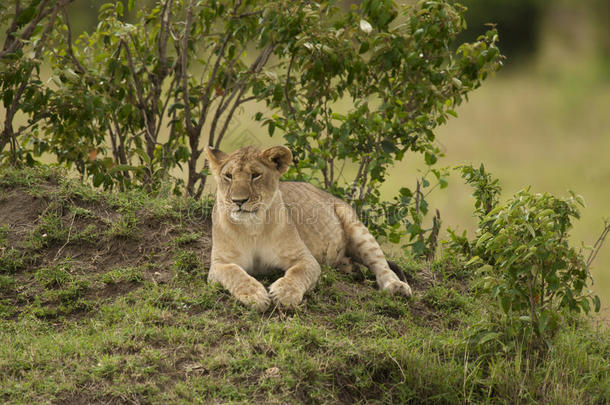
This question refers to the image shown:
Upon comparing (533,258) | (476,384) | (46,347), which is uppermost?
(533,258)

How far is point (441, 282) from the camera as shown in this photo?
6.39 meters

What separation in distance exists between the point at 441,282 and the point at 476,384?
74.2 inches

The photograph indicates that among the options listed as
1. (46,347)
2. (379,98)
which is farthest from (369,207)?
(46,347)

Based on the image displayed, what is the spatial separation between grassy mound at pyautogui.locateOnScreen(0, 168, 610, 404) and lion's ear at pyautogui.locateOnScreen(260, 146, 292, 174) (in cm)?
Result: 96

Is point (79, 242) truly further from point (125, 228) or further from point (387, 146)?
point (387, 146)

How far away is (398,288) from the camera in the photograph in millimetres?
5781

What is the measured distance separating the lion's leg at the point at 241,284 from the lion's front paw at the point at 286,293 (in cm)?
6

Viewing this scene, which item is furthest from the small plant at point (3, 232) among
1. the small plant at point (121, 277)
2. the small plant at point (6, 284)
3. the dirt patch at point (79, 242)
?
the small plant at point (121, 277)

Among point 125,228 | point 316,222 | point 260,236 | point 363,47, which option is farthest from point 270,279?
point 363,47

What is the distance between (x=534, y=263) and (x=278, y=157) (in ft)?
6.87

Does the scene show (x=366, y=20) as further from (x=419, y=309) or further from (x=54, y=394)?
(x=54, y=394)

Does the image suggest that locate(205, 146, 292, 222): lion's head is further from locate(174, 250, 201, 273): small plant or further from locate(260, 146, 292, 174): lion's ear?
locate(174, 250, 201, 273): small plant

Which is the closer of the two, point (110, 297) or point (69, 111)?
point (110, 297)

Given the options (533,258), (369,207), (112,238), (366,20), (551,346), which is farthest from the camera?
(369,207)
